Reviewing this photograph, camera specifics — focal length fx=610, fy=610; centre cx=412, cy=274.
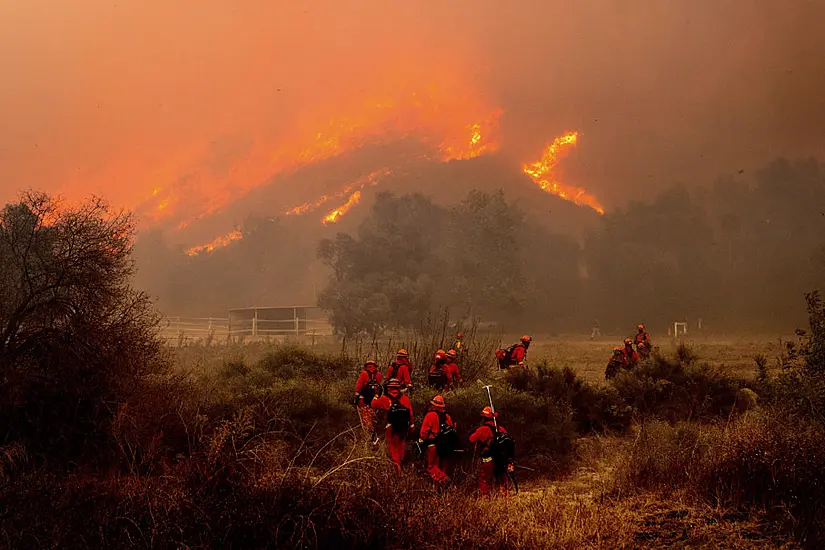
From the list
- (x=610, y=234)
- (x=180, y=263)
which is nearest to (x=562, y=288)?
(x=610, y=234)

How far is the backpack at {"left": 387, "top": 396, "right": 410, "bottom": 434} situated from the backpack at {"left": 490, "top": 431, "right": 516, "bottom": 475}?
2176 mm

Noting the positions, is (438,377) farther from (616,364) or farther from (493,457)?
(616,364)

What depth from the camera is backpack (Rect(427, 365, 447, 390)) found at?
17.1m

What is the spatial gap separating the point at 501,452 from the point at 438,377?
22.4 feet

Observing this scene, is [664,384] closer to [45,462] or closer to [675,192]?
[45,462]

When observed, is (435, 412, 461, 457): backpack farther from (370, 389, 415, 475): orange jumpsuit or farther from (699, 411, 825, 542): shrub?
(699, 411, 825, 542): shrub

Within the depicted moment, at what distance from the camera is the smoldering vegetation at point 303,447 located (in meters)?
7.39

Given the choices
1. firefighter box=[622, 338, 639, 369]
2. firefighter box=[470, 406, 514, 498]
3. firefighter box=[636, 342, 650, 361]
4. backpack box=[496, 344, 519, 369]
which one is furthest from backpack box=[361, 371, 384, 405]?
firefighter box=[636, 342, 650, 361]

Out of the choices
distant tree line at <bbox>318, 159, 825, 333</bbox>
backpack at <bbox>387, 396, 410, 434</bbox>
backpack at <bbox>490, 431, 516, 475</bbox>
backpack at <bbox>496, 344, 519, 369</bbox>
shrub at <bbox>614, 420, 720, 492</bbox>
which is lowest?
shrub at <bbox>614, 420, 720, 492</bbox>

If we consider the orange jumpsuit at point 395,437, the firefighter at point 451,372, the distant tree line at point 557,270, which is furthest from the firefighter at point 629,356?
the distant tree line at point 557,270

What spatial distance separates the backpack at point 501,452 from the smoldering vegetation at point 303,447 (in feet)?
1.68

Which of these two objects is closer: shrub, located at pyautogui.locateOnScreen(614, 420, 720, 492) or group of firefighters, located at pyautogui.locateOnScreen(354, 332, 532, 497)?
shrub, located at pyautogui.locateOnScreen(614, 420, 720, 492)

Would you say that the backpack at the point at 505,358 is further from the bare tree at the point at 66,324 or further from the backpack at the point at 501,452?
the bare tree at the point at 66,324

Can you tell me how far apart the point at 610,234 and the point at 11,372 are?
7721 centimetres
